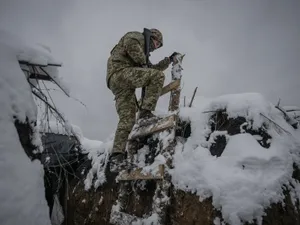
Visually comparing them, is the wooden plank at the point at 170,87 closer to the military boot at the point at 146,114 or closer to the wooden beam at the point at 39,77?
the military boot at the point at 146,114

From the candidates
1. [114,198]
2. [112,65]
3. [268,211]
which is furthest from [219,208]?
[112,65]

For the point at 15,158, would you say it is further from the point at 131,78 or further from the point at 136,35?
the point at 136,35

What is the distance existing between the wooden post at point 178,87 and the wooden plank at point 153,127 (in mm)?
264

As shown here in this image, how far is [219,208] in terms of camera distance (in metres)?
2.41

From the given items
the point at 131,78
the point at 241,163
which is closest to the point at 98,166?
the point at 131,78

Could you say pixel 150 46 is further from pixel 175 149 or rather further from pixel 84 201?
pixel 84 201

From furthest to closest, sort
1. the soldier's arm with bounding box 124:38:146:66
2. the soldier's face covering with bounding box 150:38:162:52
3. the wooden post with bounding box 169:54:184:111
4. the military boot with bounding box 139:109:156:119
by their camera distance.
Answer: the soldier's face covering with bounding box 150:38:162:52 → the soldier's arm with bounding box 124:38:146:66 → the military boot with bounding box 139:109:156:119 → the wooden post with bounding box 169:54:184:111

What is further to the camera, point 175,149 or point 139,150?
point 139,150

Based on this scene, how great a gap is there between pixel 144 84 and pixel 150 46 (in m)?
0.90

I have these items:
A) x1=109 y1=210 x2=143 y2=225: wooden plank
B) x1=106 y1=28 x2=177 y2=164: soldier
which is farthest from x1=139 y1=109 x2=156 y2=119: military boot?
x1=109 y1=210 x2=143 y2=225: wooden plank

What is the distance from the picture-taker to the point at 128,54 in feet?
12.5

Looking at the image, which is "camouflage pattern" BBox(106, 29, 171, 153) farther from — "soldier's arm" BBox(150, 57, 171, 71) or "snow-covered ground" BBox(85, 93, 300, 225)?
"snow-covered ground" BBox(85, 93, 300, 225)

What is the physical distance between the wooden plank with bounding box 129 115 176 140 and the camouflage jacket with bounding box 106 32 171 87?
0.95 meters

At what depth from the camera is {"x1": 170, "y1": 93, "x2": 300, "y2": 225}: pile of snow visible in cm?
229
